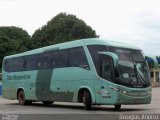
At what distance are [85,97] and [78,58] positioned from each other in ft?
6.31

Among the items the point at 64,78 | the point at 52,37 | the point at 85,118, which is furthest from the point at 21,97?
the point at 52,37

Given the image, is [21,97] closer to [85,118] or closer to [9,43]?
[85,118]

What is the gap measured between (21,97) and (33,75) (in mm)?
2498

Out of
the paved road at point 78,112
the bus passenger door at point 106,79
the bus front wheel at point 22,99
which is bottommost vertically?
the paved road at point 78,112

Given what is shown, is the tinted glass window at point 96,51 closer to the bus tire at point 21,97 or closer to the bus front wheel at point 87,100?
the bus front wheel at point 87,100

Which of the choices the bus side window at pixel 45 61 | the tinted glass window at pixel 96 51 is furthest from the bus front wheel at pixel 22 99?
the tinted glass window at pixel 96 51

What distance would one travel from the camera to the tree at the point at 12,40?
78750mm

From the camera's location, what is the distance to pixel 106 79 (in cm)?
1964

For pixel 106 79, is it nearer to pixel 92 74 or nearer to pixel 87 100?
pixel 92 74

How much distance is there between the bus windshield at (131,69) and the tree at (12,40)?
58397 mm

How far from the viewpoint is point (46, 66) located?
24.5 meters

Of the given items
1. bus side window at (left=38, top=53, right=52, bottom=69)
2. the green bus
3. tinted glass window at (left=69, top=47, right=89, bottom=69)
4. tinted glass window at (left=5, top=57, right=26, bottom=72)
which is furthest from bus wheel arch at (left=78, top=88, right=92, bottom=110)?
tinted glass window at (left=5, top=57, right=26, bottom=72)

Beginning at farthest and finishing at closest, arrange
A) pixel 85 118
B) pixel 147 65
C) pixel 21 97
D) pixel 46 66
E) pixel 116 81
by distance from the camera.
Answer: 1. pixel 21 97
2. pixel 46 66
3. pixel 147 65
4. pixel 116 81
5. pixel 85 118

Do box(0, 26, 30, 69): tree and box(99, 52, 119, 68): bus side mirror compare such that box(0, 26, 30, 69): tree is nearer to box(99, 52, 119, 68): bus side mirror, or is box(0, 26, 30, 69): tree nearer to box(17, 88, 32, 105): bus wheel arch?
box(17, 88, 32, 105): bus wheel arch
